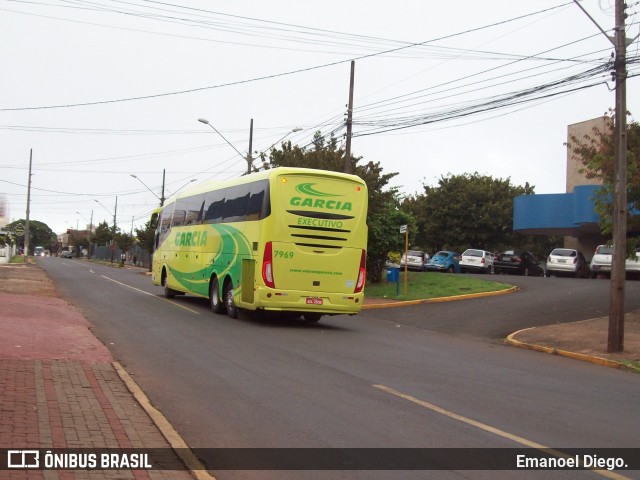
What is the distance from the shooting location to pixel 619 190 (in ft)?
48.3

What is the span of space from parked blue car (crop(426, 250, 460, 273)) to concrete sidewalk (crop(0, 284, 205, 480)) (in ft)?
103

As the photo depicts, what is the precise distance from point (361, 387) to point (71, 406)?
3.80 metres

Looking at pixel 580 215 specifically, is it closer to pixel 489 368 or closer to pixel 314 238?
pixel 314 238

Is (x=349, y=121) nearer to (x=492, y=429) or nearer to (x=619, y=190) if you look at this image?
(x=619, y=190)

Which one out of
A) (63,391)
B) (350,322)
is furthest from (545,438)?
(350,322)

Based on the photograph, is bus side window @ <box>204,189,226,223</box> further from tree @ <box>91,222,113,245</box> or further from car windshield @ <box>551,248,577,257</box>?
tree @ <box>91,222,113,245</box>

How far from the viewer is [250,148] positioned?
3647cm

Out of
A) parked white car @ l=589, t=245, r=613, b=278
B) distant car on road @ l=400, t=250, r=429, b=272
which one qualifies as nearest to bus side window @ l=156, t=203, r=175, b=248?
distant car on road @ l=400, t=250, r=429, b=272

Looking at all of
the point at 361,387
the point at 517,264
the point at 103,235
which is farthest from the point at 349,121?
the point at 103,235

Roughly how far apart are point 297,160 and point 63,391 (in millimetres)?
27063

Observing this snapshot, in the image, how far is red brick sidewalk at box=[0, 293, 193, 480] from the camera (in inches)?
229

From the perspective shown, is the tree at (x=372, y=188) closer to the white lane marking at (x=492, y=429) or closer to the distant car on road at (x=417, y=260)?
the distant car on road at (x=417, y=260)

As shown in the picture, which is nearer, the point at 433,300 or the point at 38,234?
the point at 433,300

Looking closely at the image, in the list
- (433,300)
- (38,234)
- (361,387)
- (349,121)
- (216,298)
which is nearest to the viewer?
(361,387)
